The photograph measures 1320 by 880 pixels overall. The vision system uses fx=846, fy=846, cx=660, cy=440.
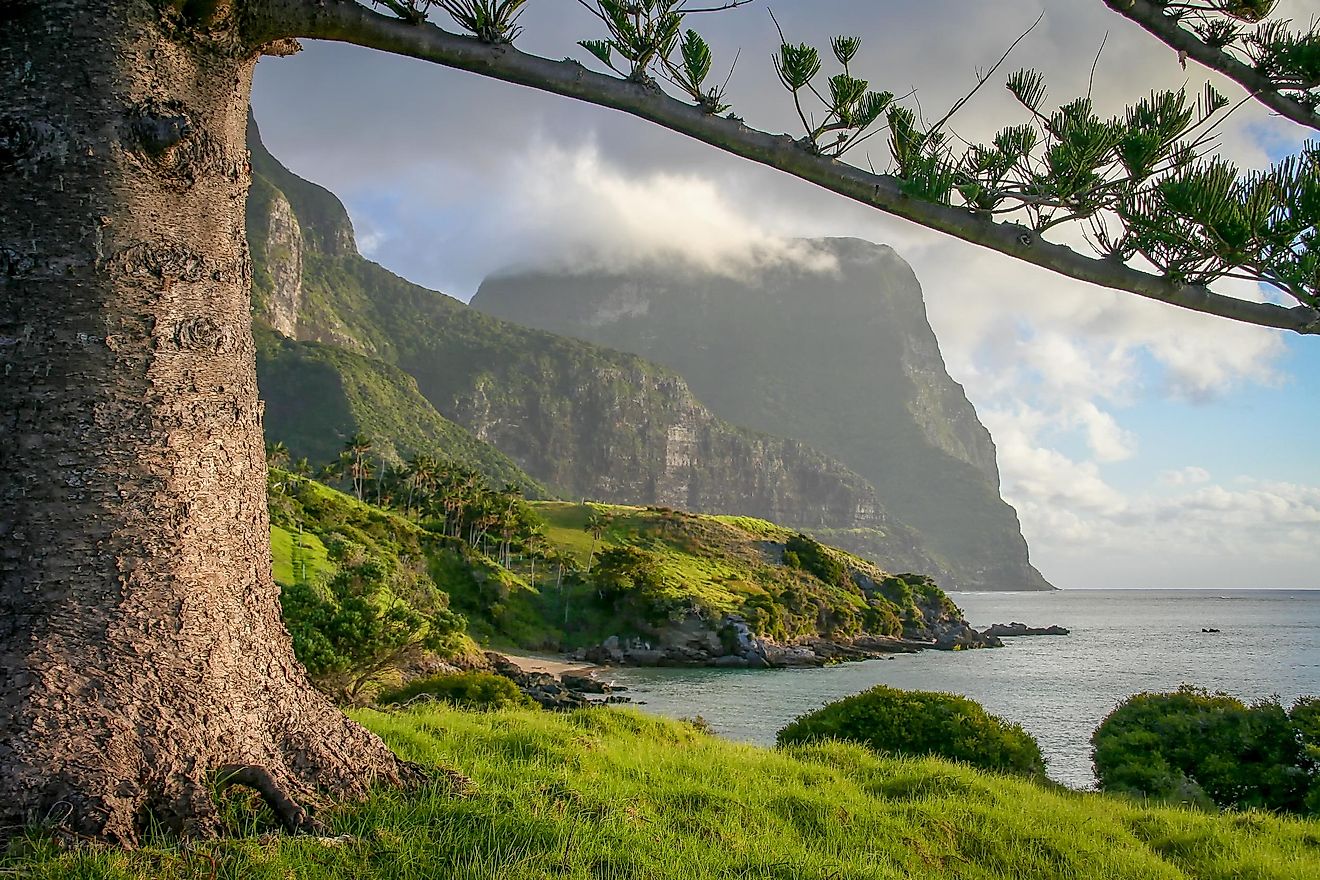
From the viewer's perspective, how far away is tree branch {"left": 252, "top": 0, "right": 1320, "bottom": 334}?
3807mm

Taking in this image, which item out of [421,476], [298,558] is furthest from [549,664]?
[421,476]

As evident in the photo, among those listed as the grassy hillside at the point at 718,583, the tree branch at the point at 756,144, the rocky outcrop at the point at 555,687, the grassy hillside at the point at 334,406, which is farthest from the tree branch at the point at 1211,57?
the grassy hillside at the point at 334,406

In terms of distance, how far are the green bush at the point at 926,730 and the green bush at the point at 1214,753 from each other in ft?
4.98

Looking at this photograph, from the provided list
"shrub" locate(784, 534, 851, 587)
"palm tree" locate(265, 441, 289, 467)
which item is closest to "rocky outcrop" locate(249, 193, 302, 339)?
"palm tree" locate(265, 441, 289, 467)

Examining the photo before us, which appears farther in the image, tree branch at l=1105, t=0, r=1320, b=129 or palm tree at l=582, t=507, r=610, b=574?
palm tree at l=582, t=507, r=610, b=574

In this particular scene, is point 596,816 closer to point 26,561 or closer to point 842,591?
point 26,561

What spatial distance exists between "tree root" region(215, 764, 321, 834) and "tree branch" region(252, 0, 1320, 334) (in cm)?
359

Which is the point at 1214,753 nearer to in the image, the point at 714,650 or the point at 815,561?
the point at 714,650

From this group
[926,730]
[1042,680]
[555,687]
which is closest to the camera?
[926,730]

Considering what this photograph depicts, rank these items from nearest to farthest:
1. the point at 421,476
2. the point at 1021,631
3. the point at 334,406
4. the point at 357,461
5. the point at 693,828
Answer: the point at 693,828, the point at 357,461, the point at 421,476, the point at 1021,631, the point at 334,406

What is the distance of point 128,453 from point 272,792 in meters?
1.73

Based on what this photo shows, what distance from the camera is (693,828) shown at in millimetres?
5008

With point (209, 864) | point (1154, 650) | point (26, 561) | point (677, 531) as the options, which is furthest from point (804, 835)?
point (677, 531)

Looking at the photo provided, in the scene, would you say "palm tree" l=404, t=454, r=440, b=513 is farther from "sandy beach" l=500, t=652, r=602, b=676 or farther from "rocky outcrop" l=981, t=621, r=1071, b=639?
"rocky outcrop" l=981, t=621, r=1071, b=639
